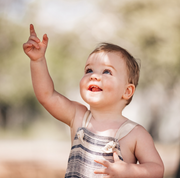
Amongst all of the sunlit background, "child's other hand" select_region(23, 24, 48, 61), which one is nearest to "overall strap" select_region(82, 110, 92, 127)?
"child's other hand" select_region(23, 24, 48, 61)

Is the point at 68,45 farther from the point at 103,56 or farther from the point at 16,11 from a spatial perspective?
the point at 103,56

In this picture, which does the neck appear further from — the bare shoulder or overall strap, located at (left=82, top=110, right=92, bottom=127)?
the bare shoulder

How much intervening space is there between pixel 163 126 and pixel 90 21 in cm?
663

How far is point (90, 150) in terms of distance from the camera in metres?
1.93

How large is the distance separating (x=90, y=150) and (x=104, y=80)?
0.48m

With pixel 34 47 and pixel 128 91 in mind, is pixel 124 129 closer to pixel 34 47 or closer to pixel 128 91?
pixel 128 91

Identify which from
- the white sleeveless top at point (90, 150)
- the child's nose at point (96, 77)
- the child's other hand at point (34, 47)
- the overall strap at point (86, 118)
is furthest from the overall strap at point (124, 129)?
the child's other hand at point (34, 47)

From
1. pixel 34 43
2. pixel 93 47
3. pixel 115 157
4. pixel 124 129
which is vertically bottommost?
pixel 115 157

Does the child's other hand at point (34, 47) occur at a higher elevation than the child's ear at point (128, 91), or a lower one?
higher

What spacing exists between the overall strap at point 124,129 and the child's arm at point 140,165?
44 mm

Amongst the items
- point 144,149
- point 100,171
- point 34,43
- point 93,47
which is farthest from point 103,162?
point 93,47

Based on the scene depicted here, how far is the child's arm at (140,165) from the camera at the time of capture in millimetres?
1753

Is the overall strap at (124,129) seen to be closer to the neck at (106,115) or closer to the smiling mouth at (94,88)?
the neck at (106,115)

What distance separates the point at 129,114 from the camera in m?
16.2
